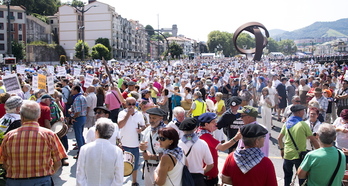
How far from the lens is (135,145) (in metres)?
5.94

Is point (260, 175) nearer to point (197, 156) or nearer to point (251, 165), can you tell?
point (251, 165)

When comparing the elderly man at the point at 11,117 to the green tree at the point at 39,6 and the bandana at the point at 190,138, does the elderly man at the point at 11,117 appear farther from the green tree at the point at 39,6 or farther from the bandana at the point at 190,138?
the green tree at the point at 39,6

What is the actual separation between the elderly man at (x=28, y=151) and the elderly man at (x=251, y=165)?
210 centimetres

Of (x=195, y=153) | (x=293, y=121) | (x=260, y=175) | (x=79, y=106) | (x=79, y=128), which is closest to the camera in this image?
(x=260, y=175)

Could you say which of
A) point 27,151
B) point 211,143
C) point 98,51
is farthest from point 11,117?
point 98,51

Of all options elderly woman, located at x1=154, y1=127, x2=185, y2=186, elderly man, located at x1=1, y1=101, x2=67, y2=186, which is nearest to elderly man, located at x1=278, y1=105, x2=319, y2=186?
elderly woman, located at x1=154, y1=127, x2=185, y2=186

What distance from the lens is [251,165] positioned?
10.6 feet

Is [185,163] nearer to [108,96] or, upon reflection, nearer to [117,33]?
[108,96]

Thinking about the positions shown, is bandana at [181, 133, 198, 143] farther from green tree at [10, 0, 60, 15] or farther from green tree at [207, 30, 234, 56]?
green tree at [207, 30, 234, 56]

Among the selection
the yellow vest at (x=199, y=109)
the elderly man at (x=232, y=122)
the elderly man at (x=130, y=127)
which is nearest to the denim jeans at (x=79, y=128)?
the elderly man at (x=130, y=127)

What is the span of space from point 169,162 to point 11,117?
2.72 metres

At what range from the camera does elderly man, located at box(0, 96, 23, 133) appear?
472 centimetres

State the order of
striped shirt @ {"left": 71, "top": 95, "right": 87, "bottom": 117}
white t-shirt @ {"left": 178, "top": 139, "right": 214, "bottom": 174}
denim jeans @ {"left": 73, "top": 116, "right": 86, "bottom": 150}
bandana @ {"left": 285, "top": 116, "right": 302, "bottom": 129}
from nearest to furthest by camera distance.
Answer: white t-shirt @ {"left": 178, "top": 139, "right": 214, "bottom": 174}
bandana @ {"left": 285, "top": 116, "right": 302, "bottom": 129}
striped shirt @ {"left": 71, "top": 95, "right": 87, "bottom": 117}
denim jeans @ {"left": 73, "top": 116, "right": 86, "bottom": 150}

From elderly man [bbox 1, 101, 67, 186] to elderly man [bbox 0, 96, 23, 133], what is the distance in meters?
1.07
